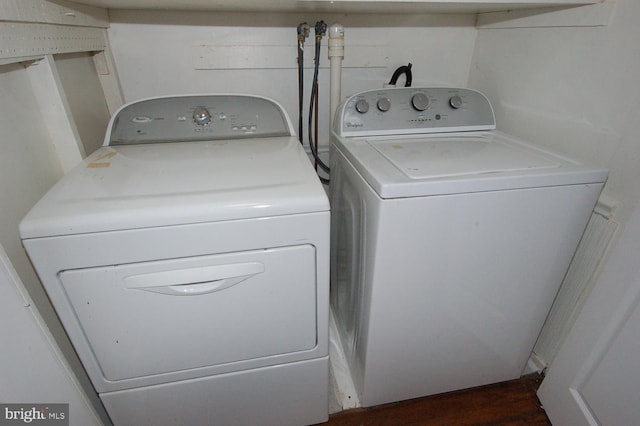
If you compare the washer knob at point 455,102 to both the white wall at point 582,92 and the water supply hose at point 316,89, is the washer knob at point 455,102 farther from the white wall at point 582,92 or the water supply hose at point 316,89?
the water supply hose at point 316,89

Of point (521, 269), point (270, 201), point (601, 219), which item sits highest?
point (270, 201)

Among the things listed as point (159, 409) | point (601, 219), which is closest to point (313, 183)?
point (159, 409)

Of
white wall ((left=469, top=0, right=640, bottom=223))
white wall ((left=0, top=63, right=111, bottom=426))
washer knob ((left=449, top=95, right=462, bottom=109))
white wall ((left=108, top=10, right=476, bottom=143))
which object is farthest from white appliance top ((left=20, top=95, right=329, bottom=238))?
white wall ((left=469, top=0, right=640, bottom=223))

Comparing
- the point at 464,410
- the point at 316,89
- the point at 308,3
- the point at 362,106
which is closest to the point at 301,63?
the point at 316,89

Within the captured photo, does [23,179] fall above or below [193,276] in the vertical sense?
above

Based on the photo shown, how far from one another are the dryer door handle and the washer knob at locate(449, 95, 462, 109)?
38.3 inches

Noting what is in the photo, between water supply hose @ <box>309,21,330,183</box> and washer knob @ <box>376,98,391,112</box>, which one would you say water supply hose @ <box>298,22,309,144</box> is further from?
washer knob @ <box>376,98,391,112</box>

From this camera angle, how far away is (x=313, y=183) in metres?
0.85

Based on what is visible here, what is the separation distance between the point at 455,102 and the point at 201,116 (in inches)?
38.0

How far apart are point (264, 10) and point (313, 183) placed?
0.95 meters

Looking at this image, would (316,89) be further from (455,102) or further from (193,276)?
(193,276)

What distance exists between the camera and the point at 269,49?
1.50m

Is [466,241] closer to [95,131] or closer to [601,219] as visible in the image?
[601,219]

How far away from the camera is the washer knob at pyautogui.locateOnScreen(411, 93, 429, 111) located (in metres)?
1.26
